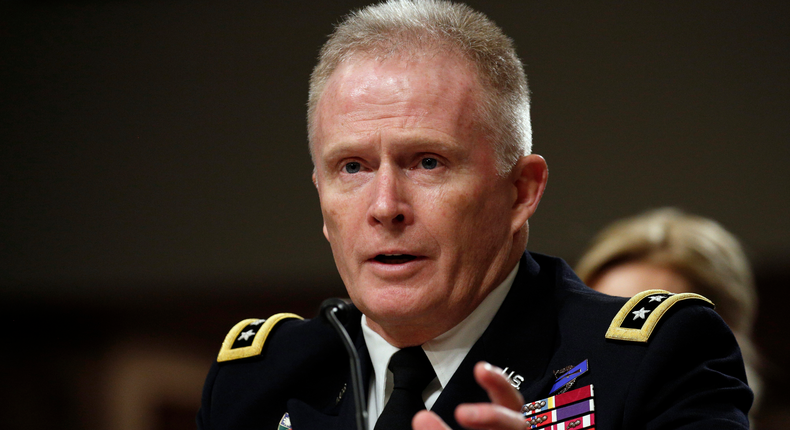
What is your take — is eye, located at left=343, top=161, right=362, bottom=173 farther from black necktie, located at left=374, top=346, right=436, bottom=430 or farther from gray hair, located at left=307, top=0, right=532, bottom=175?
black necktie, located at left=374, top=346, right=436, bottom=430

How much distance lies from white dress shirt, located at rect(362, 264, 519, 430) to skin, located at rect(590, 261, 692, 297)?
123 cm

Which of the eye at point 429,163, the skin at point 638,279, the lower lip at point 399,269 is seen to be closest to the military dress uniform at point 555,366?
the lower lip at point 399,269

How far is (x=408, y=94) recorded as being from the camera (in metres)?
1.60

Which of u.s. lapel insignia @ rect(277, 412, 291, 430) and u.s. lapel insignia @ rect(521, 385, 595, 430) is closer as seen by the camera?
u.s. lapel insignia @ rect(521, 385, 595, 430)

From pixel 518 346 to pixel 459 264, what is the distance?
228mm

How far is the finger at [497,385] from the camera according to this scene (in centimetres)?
112

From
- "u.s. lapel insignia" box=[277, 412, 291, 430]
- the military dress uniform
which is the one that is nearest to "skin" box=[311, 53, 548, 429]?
the military dress uniform

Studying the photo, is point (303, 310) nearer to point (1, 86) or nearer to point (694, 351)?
point (1, 86)

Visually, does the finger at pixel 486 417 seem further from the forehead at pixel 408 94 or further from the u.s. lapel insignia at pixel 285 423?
the u.s. lapel insignia at pixel 285 423

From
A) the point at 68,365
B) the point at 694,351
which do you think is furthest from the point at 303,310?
the point at 694,351

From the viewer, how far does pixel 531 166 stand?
177cm

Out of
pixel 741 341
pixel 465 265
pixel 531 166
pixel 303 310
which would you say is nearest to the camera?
pixel 465 265

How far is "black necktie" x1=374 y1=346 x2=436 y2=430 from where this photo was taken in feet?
5.27

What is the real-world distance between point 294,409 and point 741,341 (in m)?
1.76
